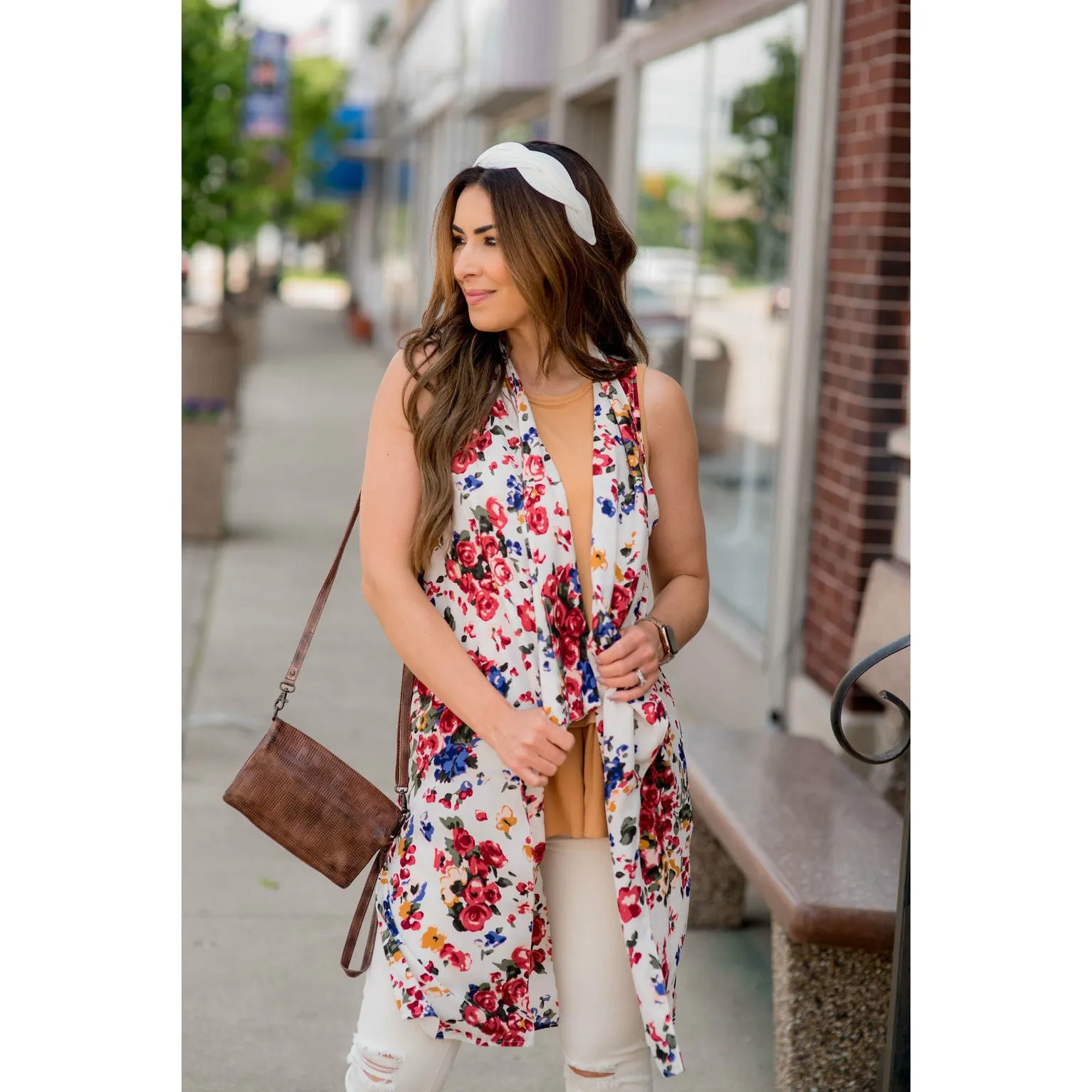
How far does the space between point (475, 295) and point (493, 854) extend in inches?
33.2

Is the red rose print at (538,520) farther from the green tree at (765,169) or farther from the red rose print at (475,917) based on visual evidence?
the green tree at (765,169)

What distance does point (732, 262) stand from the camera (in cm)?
705

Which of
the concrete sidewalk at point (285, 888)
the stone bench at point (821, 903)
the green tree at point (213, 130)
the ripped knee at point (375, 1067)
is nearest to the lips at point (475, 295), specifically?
the ripped knee at point (375, 1067)

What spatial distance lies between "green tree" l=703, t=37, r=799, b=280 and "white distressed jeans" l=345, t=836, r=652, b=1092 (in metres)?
4.25

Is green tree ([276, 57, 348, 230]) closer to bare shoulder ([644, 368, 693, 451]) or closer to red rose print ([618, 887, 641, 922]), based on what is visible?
bare shoulder ([644, 368, 693, 451])

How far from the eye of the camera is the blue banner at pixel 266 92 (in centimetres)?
1883

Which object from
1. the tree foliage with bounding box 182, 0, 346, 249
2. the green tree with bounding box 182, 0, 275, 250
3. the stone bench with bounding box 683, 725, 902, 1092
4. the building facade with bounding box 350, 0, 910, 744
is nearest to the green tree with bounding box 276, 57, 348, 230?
the tree foliage with bounding box 182, 0, 346, 249

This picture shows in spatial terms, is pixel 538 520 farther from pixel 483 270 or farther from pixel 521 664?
pixel 483 270

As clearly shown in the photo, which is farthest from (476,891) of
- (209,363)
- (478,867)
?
(209,363)

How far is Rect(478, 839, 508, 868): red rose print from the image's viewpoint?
2.34 meters

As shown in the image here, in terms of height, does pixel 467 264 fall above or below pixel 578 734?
above
